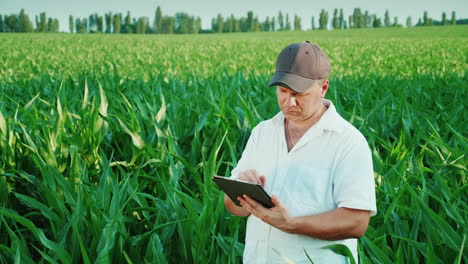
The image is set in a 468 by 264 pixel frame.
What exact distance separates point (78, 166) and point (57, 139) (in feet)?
1.50

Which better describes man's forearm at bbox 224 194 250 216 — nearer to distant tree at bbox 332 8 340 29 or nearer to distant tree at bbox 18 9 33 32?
distant tree at bbox 18 9 33 32

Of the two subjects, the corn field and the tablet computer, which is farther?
the corn field

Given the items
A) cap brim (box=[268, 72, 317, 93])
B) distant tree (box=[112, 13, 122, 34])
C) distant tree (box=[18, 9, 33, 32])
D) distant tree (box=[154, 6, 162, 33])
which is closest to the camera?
cap brim (box=[268, 72, 317, 93])

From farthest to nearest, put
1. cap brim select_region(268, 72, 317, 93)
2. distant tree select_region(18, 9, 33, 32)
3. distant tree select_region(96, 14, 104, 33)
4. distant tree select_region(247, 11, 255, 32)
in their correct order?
distant tree select_region(247, 11, 255, 32) < distant tree select_region(96, 14, 104, 33) < distant tree select_region(18, 9, 33, 32) < cap brim select_region(268, 72, 317, 93)

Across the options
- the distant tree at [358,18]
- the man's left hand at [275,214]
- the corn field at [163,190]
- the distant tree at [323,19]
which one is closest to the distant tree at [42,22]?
the distant tree at [323,19]

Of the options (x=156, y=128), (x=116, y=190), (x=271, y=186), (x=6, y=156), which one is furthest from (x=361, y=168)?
(x=6, y=156)

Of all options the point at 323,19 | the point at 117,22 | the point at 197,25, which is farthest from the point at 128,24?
the point at 323,19

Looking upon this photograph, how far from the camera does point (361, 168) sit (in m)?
1.29

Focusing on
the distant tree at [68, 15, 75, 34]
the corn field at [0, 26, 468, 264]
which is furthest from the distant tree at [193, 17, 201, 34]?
the corn field at [0, 26, 468, 264]

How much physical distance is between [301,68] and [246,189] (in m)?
0.37

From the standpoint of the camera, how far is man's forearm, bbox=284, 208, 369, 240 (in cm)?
127

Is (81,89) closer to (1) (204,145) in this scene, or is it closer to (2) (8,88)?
(2) (8,88)

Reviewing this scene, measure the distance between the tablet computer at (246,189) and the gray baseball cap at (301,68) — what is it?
300mm

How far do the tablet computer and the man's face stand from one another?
0.86 feet
